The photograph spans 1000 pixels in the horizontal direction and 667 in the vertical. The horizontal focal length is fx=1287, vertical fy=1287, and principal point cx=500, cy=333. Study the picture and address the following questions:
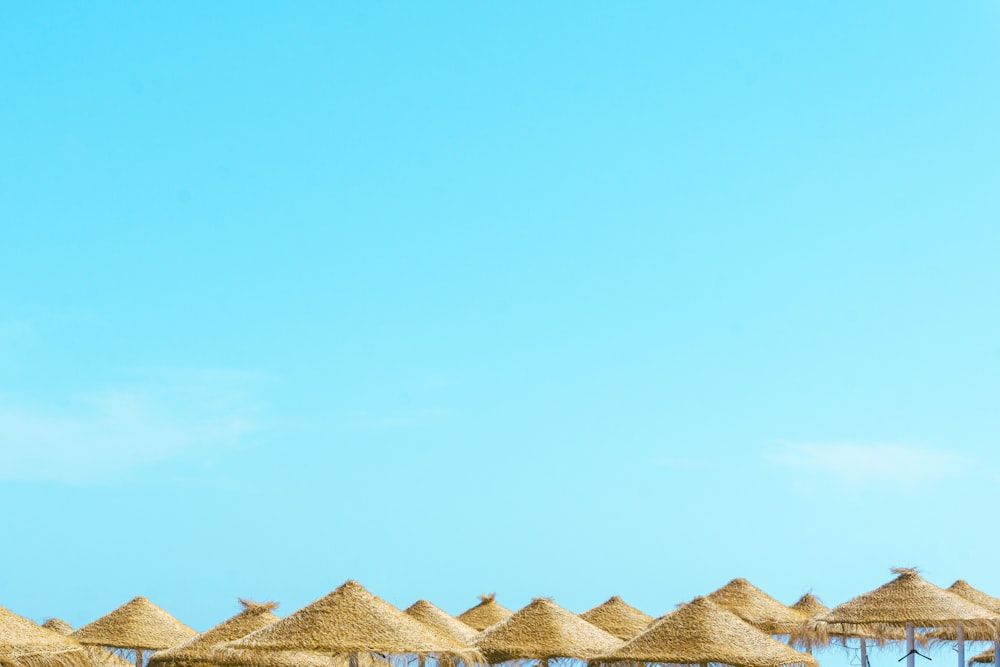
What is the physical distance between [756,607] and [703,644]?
1156 centimetres

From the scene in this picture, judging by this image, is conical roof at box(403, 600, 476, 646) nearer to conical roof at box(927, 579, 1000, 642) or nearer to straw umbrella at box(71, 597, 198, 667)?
straw umbrella at box(71, 597, 198, 667)

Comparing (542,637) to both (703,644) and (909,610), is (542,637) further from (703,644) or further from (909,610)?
(909,610)

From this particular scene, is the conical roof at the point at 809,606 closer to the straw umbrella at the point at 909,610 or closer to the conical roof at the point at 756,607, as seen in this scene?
the conical roof at the point at 756,607

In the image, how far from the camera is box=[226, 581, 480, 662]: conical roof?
60.1 ft

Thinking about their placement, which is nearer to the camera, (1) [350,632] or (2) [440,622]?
(1) [350,632]

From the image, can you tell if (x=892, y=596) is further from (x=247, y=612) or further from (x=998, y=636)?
(x=247, y=612)

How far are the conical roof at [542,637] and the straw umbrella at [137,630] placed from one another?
22.0 feet

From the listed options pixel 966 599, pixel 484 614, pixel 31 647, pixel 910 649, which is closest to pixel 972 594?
pixel 966 599

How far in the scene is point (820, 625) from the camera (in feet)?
85.4

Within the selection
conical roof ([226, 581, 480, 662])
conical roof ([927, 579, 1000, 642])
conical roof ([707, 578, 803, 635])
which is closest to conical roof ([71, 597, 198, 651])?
conical roof ([226, 581, 480, 662])

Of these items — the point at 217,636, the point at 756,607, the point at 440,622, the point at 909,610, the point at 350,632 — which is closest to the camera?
the point at 350,632

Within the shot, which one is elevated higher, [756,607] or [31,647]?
[756,607]

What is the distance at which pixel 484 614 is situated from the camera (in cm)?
3350

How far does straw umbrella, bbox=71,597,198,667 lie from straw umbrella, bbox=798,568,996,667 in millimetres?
13007
